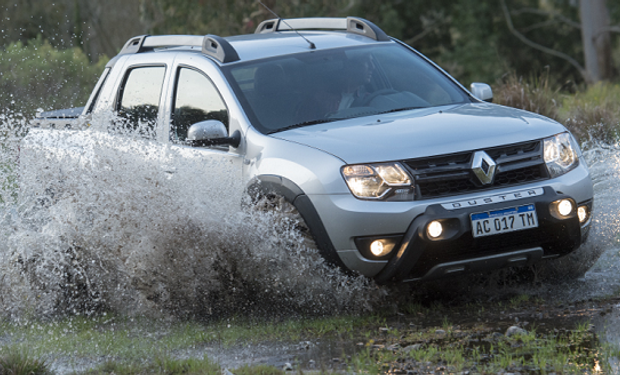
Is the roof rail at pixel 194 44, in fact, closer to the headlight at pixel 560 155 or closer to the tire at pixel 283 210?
the tire at pixel 283 210

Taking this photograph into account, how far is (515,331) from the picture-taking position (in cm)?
457

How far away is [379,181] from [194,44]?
2.47 meters

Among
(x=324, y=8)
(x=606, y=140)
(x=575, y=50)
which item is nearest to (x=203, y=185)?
(x=606, y=140)

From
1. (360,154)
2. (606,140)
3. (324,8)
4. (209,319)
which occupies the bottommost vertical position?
(324,8)

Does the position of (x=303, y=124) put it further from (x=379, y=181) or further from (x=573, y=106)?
(x=573, y=106)

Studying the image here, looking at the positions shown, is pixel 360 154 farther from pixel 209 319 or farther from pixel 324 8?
pixel 324 8

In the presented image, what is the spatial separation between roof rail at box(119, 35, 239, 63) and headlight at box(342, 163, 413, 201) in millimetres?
1723

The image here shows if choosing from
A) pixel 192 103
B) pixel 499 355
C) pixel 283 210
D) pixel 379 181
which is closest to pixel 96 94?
pixel 192 103

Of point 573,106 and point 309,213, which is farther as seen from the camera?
point 573,106

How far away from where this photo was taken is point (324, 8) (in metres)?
26.4

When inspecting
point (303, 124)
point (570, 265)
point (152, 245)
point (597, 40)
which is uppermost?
point (303, 124)

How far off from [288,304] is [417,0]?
24768 mm

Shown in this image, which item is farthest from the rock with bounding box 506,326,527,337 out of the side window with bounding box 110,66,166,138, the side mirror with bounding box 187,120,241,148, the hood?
the side window with bounding box 110,66,166,138

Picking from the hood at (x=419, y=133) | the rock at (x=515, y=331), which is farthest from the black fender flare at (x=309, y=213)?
the rock at (x=515, y=331)
